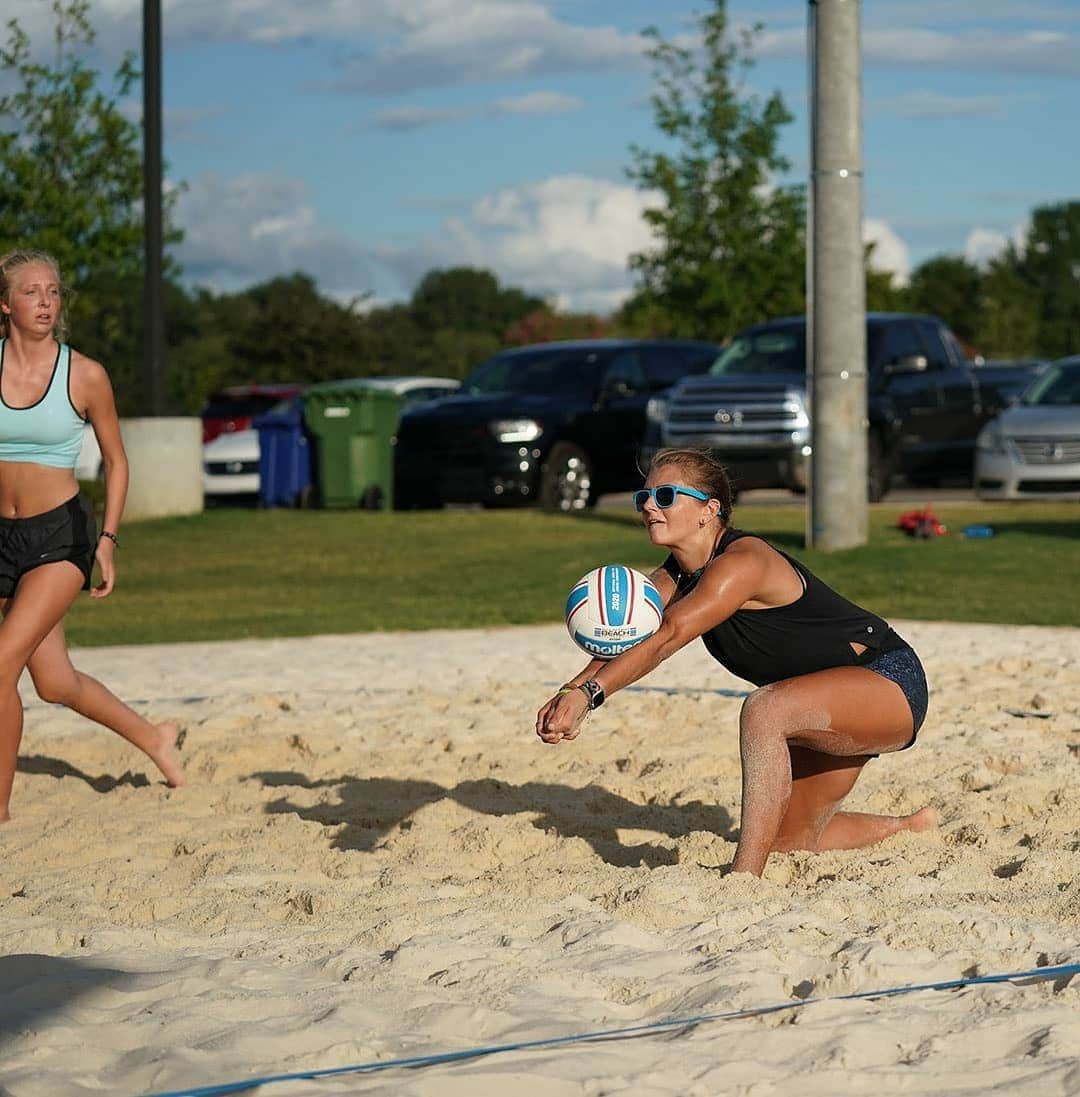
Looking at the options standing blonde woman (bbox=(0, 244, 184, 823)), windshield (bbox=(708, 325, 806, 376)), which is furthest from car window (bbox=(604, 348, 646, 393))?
standing blonde woman (bbox=(0, 244, 184, 823))

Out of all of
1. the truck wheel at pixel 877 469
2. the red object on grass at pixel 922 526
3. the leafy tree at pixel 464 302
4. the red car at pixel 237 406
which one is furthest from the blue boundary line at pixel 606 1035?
the leafy tree at pixel 464 302

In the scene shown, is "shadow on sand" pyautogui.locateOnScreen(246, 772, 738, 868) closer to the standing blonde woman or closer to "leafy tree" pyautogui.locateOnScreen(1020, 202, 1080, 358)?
the standing blonde woman

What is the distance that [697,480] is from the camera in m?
5.51

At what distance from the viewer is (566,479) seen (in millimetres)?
20703

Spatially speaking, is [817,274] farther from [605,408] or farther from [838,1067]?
[838,1067]

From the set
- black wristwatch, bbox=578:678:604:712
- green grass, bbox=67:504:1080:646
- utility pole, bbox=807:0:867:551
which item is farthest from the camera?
utility pole, bbox=807:0:867:551

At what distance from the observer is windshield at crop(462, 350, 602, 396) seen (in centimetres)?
2128

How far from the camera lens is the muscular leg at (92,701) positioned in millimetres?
7070

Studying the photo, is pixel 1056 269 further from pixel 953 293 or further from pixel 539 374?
pixel 539 374

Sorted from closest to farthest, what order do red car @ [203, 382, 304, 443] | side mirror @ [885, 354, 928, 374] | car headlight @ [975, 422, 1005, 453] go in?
car headlight @ [975, 422, 1005, 453]
side mirror @ [885, 354, 928, 374]
red car @ [203, 382, 304, 443]

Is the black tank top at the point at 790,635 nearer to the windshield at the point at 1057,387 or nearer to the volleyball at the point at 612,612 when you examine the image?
the volleyball at the point at 612,612

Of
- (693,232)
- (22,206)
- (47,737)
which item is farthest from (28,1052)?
(693,232)

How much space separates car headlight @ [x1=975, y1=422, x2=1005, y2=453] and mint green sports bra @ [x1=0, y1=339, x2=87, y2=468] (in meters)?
14.0

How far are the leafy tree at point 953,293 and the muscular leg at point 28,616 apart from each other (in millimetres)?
86281
